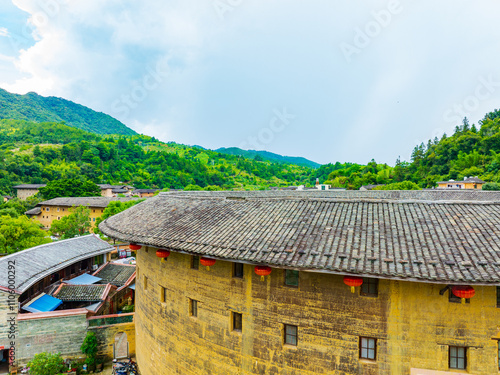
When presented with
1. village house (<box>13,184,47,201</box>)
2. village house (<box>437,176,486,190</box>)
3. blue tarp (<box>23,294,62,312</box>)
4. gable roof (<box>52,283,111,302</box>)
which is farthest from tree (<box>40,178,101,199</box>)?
village house (<box>437,176,486,190</box>)

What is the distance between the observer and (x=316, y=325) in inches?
340

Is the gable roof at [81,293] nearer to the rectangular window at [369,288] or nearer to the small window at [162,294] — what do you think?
the small window at [162,294]

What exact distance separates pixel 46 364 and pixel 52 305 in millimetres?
4488

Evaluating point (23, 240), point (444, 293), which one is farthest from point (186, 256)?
point (23, 240)

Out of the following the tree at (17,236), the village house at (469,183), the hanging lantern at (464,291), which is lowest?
the tree at (17,236)

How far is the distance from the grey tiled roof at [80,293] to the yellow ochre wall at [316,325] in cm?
1289

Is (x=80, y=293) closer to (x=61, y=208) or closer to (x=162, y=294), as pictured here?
(x=162, y=294)

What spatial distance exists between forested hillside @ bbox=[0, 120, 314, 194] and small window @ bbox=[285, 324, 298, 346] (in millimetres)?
79573

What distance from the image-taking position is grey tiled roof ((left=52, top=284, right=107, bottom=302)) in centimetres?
2144

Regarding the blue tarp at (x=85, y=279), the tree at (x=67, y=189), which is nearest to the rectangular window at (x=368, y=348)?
the blue tarp at (x=85, y=279)

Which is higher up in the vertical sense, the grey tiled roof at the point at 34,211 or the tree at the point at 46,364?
the grey tiled roof at the point at 34,211

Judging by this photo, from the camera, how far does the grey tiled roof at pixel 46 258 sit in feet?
64.4

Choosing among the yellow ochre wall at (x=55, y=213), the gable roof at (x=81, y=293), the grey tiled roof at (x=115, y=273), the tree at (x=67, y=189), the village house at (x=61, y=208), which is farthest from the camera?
the tree at (x=67, y=189)

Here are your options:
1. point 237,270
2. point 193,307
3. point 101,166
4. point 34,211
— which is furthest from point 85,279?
point 101,166
